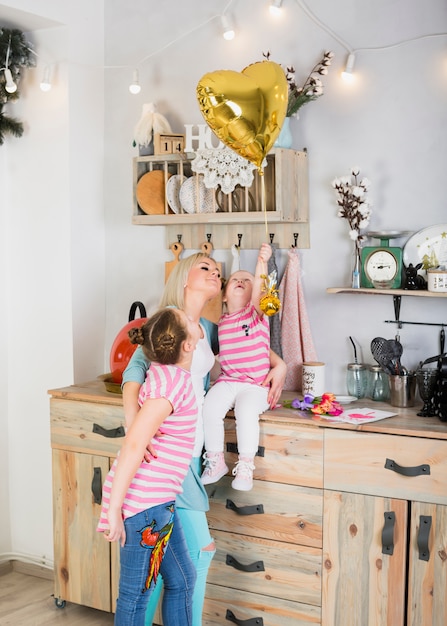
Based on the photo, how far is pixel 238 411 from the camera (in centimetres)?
248

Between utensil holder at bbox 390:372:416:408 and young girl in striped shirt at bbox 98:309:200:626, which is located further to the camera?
utensil holder at bbox 390:372:416:408

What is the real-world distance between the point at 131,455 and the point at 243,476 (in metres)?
0.49

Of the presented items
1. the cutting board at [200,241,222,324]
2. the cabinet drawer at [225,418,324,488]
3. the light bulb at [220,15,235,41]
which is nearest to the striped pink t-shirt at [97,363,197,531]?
the cabinet drawer at [225,418,324,488]

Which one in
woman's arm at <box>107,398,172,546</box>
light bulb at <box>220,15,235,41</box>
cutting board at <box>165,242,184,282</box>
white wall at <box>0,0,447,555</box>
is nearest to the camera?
woman's arm at <box>107,398,172,546</box>

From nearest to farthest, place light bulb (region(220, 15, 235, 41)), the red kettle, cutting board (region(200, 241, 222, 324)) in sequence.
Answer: the red kettle, light bulb (region(220, 15, 235, 41)), cutting board (region(200, 241, 222, 324))

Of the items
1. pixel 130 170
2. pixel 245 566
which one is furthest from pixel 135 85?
pixel 245 566

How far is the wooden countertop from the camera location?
2287 millimetres

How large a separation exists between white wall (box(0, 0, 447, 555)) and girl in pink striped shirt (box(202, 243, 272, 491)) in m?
0.33

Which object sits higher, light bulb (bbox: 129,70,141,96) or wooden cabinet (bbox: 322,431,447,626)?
light bulb (bbox: 129,70,141,96)

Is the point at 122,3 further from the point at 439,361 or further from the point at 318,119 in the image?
the point at 439,361

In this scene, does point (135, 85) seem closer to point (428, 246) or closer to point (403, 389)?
point (428, 246)

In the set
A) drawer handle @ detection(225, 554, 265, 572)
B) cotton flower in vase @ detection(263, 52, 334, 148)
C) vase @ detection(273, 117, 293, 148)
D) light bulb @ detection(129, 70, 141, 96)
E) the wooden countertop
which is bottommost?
drawer handle @ detection(225, 554, 265, 572)

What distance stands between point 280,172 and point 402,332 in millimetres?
711

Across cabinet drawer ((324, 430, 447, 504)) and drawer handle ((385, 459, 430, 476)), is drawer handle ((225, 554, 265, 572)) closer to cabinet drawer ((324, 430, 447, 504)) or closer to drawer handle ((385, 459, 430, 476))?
cabinet drawer ((324, 430, 447, 504))
